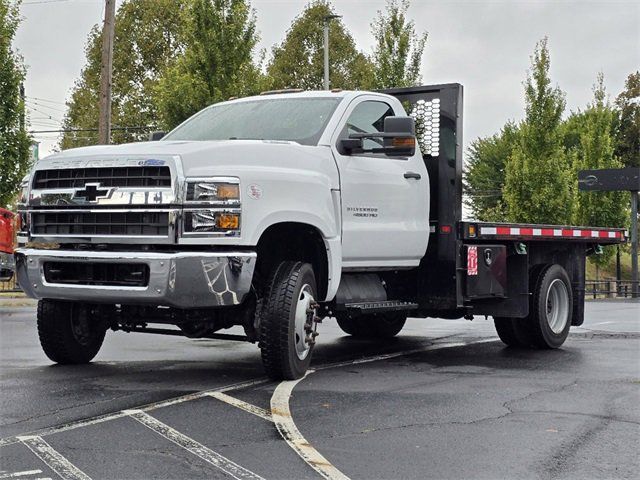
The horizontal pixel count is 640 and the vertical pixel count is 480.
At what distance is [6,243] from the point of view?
603 inches

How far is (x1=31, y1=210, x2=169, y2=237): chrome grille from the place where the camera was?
745 centimetres

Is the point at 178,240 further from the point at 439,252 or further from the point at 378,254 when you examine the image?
the point at 439,252

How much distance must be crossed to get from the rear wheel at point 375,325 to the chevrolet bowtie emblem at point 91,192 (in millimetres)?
4718

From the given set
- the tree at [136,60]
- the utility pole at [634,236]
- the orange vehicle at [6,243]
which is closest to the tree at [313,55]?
the tree at [136,60]

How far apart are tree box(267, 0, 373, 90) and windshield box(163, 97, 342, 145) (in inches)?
1556

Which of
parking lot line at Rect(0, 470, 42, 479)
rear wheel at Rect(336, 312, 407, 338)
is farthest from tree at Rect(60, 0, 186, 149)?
parking lot line at Rect(0, 470, 42, 479)

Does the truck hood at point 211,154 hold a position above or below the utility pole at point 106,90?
below

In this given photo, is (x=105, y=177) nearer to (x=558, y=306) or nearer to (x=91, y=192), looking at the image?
(x=91, y=192)

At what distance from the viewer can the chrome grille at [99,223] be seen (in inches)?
293

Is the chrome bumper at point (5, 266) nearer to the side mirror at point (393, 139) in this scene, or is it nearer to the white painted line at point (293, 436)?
the side mirror at point (393, 139)

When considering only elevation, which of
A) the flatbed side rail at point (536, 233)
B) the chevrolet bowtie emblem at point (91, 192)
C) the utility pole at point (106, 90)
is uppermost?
the utility pole at point (106, 90)

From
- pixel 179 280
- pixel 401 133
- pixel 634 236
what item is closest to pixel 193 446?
pixel 179 280

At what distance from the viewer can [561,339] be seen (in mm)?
11266

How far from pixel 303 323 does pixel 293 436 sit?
224 cm
